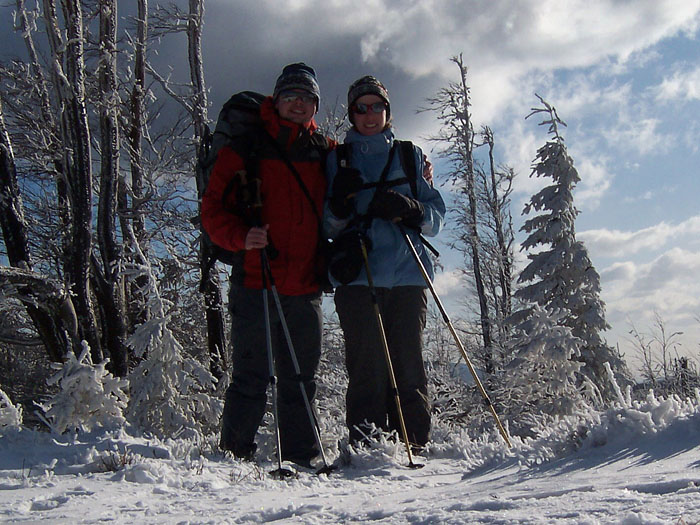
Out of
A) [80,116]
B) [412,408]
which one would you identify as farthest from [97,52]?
[412,408]

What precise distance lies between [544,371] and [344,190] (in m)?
4.14

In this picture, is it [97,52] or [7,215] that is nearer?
[7,215]

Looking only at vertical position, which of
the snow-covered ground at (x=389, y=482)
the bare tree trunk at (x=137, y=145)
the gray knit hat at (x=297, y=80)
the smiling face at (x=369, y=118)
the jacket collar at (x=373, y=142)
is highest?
the bare tree trunk at (x=137, y=145)

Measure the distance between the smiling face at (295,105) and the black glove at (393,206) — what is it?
2.72 ft

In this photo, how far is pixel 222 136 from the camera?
3986 mm

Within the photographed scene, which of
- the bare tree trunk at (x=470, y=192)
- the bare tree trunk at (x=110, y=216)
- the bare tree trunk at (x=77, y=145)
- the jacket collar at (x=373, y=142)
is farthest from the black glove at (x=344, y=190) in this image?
the bare tree trunk at (x=470, y=192)

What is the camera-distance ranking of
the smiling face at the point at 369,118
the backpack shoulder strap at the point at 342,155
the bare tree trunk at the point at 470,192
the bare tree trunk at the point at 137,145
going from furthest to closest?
the bare tree trunk at the point at 470,192 → the bare tree trunk at the point at 137,145 → the smiling face at the point at 369,118 → the backpack shoulder strap at the point at 342,155

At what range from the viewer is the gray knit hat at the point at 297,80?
3984 millimetres

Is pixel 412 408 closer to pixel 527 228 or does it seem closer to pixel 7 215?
pixel 7 215

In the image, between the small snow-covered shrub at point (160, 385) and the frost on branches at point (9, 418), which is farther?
the small snow-covered shrub at point (160, 385)

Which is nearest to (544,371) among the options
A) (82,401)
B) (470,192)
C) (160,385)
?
(160,385)

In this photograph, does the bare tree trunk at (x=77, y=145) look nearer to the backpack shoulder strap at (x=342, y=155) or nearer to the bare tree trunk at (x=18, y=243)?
the bare tree trunk at (x=18, y=243)

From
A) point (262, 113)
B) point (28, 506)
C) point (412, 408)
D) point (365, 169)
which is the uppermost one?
point (262, 113)

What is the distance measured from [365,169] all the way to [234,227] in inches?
45.9
